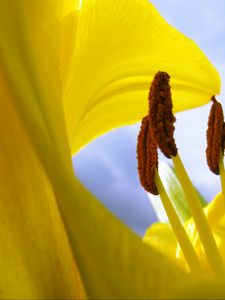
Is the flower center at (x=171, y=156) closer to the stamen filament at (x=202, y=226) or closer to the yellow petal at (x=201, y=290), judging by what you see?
the stamen filament at (x=202, y=226)

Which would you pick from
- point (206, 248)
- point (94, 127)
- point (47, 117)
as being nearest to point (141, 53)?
point (94, 127)

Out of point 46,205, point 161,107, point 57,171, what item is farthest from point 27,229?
point 161,107

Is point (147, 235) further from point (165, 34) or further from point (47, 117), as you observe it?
point (47, 117)

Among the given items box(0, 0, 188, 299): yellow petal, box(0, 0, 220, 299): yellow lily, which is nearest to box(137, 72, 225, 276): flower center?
box(0, 0, 220, 299): yellow lily

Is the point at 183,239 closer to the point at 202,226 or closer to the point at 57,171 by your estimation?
the point at 202,226

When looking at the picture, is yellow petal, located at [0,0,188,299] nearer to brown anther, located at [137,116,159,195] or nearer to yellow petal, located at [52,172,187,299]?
yellow petal, located at [52,172,187,299]
